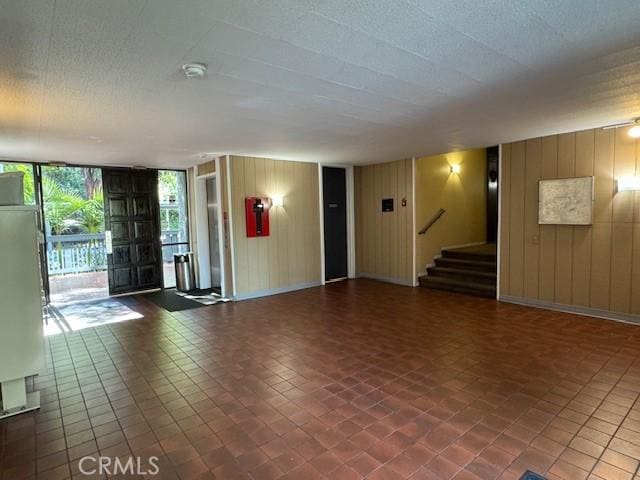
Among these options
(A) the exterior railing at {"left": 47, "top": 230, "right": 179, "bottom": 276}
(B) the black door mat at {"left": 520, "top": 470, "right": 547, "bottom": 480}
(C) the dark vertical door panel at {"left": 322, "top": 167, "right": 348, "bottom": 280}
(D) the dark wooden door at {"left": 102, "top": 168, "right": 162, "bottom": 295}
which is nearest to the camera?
(B) the black door mat at {"left": 520, "top": 470, "right": 547, "bottom": 480}

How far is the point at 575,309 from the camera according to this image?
17.1ft

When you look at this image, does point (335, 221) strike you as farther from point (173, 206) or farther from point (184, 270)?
point (173, 206)

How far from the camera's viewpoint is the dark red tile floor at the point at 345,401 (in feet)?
7.31

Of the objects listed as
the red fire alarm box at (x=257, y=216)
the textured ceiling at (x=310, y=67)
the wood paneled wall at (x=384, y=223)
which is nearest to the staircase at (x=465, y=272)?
the wood paneled wall at (x=384, y=223)

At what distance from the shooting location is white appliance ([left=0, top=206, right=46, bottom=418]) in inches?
112

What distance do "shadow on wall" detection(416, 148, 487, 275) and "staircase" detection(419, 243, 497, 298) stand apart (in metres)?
0.25

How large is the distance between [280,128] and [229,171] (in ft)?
7.33

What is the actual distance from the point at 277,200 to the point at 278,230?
23.3 inches

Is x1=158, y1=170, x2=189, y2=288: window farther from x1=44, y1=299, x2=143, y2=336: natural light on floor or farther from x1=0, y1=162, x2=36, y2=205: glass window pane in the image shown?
x1=0, y1=162, x2=36, y2=205: glass window pane

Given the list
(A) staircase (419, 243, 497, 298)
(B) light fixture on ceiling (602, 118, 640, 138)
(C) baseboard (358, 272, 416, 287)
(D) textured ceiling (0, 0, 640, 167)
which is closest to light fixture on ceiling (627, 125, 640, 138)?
(B) light fixture on ceiling (602, 118, 640, 138)

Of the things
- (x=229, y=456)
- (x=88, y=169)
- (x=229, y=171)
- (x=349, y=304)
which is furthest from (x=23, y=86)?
(x=88, y=169)

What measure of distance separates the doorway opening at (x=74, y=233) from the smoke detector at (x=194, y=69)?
18.9 feet

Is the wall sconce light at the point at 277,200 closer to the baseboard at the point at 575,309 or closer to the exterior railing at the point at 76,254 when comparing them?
the exterior railing at the point at 76,254

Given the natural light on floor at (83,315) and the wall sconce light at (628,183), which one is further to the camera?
the natural light on floor at (83,315)
